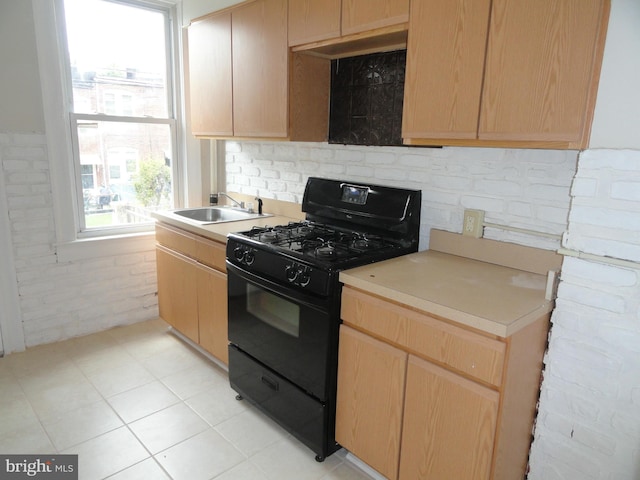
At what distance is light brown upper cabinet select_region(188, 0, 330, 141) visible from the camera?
2.37 metres

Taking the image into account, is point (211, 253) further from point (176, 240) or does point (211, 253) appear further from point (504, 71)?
point (504, 71)

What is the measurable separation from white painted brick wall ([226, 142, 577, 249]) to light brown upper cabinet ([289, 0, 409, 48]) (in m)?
0.60

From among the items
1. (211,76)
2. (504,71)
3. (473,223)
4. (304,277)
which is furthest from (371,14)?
(211,76)

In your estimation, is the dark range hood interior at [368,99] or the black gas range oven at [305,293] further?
the dark range hood interior at [368,99]

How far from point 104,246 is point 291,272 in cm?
196

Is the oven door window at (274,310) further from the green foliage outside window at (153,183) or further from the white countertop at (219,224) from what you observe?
the green foliage outside window at (153,183)

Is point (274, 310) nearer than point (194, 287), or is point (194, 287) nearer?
point (274, 310)

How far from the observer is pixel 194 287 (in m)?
2.80

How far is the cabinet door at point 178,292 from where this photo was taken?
285cm

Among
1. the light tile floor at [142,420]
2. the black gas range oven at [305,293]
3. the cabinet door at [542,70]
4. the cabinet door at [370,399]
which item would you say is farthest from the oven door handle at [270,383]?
the cabinet door at [542,70]

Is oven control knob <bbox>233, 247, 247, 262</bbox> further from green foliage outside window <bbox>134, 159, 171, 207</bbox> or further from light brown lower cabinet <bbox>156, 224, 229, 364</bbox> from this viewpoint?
green foliage outside window <bbox>134, 159, 171, 207</bbox>

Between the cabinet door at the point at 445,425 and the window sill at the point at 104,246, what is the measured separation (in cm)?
253

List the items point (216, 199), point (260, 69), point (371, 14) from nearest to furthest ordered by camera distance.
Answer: point (371, 14), point (260, 69), point (216, 199)

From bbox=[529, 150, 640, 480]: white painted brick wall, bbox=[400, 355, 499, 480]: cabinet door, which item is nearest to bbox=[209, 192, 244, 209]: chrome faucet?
bbox=[400, 355, 499, 480]: cabinet door
